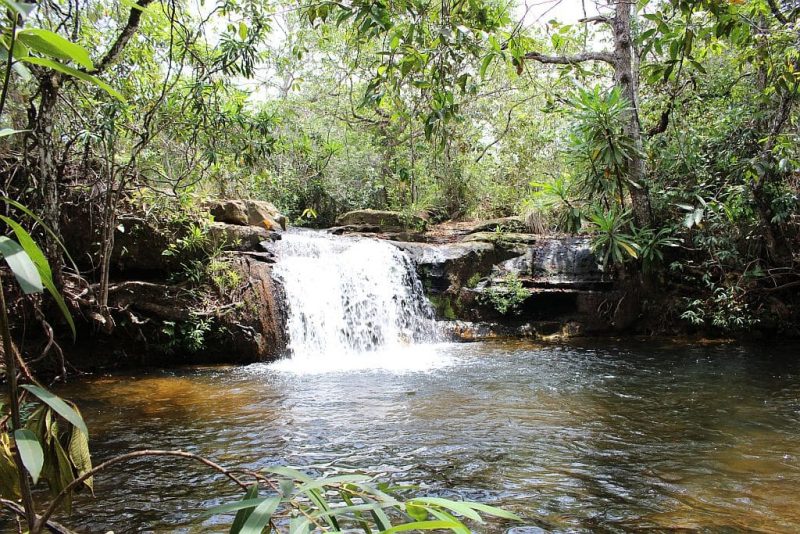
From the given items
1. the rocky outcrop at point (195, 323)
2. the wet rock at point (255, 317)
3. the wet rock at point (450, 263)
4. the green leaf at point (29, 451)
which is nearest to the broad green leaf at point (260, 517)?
the green leaf at point (29, 451)

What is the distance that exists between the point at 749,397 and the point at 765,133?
4913 millimetres

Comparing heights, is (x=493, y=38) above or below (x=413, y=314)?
above

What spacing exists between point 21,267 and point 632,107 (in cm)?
1015

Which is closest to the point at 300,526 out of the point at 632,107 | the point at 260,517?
the point at 260,517

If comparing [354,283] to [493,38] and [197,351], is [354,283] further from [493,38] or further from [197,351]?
[493,38]

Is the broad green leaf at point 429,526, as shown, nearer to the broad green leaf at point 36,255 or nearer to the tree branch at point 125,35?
the broad green leaf at point 36,255

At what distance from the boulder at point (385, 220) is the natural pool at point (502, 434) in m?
5.81

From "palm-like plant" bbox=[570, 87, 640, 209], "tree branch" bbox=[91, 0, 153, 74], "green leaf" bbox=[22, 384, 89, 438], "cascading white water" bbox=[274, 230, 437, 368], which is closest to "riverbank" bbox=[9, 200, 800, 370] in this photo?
"cascading white water" bbox=[274, 230, 437, 368]

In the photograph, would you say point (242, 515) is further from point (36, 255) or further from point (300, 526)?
point (36, 255)

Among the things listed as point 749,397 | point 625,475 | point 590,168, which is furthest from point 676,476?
point 590,168

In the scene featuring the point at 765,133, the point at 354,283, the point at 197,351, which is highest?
the point at 765,133

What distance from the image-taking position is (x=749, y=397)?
561cm

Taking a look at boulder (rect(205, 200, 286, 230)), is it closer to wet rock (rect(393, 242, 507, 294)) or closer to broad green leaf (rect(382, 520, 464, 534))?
wet rock (rect(393, 242, 507, 294))

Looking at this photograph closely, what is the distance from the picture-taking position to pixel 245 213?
10531 millimetres
